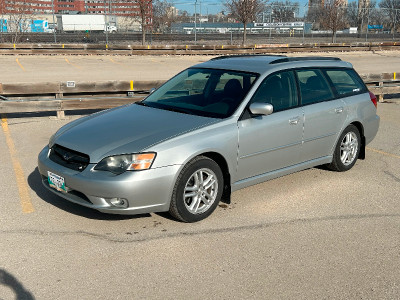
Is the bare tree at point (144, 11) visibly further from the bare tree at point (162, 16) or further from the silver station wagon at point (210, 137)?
the silver station wagon at point (210, 137)

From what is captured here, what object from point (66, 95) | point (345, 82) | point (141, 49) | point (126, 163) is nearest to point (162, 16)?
point (141, 49)

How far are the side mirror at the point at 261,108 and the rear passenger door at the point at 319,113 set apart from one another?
Answer: 35.6 inches

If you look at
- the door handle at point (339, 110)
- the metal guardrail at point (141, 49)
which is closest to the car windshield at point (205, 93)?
the door handle at point (339, 110)

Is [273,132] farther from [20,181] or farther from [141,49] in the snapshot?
[141,49]

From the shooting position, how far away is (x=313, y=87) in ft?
18.7

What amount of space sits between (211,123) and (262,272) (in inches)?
64.9

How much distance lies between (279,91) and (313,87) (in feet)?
2.32

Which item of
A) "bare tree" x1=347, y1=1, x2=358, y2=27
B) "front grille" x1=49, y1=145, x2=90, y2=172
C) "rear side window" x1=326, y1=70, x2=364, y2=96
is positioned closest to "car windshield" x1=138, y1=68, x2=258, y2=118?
"front grille" x1=49, y1=145, x2=90, y2=172

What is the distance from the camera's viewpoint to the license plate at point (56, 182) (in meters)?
4.31


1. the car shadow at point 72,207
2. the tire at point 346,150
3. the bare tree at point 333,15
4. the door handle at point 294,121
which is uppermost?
the bare tree at point 333,15

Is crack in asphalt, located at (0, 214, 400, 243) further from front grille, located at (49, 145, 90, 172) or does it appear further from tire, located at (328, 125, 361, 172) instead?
tire, located at (328, 125, 361, 172)

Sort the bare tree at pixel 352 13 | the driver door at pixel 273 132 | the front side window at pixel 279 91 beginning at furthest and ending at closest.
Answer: the bare tree at pixel 352 13, the front side window at pixel 279 91, the driver door at pixel 273 132

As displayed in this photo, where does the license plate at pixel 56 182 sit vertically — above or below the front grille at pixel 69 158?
below

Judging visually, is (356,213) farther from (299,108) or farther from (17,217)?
(17,217)
